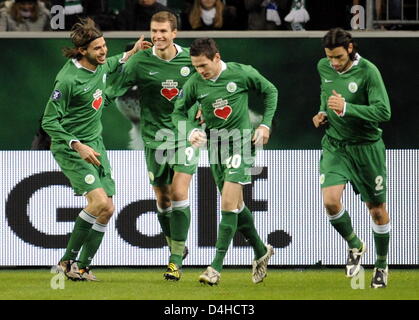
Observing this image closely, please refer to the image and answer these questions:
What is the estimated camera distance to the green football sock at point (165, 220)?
13516mm

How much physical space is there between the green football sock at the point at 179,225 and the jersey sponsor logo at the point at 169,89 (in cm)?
100

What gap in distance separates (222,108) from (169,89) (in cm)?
82

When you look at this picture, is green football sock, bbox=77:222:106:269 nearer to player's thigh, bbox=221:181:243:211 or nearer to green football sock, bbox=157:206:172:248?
green football sock, bbox=157:206:172:248

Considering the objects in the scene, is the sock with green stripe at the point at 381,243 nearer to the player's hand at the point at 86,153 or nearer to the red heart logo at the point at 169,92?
the red heart logo at the point at 169,92

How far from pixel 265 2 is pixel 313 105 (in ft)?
4.06

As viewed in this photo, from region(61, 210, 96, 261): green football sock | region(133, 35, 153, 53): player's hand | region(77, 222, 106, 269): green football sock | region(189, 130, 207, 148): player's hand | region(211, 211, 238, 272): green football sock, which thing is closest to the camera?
region(189, 130, 207, 148): player's hand

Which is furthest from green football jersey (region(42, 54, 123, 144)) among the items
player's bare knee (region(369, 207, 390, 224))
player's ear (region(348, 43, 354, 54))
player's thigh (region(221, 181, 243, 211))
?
player's bare knee (region(369, 207, 390, 224))

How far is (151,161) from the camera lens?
13.5m

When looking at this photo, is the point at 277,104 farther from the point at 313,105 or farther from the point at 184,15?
the point at 184,15

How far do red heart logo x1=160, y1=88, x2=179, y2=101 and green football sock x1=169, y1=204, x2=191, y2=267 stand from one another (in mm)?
975

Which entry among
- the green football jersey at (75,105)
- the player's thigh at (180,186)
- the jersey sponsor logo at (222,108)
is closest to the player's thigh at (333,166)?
the jersey sponsor logo at (222,108)

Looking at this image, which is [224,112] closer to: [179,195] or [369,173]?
[179,195]

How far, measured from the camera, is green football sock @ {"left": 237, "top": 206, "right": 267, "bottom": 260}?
12.8 meters

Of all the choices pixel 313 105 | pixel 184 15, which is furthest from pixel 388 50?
pixel 184 15
